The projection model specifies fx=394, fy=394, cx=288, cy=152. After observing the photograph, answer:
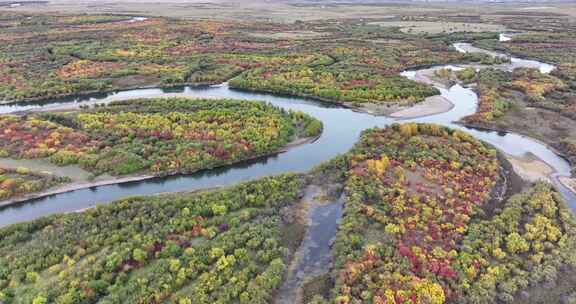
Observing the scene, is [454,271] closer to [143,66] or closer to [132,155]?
[132,155]

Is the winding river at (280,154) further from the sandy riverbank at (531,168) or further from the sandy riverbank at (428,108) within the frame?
the sandy riverbank at (428,108)

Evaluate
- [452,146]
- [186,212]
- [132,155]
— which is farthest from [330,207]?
[132,155]

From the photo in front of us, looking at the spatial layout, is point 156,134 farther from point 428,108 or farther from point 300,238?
point 428,108

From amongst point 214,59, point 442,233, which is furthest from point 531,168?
point 214,59

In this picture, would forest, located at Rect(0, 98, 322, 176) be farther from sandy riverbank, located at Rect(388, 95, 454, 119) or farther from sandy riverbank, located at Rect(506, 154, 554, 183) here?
sandy riverbank, located at Rect(506, 154, 554, 183)

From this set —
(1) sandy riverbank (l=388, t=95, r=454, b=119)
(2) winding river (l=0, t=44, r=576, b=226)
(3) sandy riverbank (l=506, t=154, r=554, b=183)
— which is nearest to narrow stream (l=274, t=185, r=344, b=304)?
(2) winding river (l=0, t=44, r=576, b=226)

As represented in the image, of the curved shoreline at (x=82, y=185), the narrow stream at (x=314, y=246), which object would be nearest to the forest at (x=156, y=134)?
the curved shoreline at (x=82, y=185)

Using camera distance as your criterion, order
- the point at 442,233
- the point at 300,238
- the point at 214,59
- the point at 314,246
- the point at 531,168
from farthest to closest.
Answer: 1. the point at 214,59
2. the point at 531,168
3. the point at 300,238
4. the point at 442,233
5. the point at 314,246
